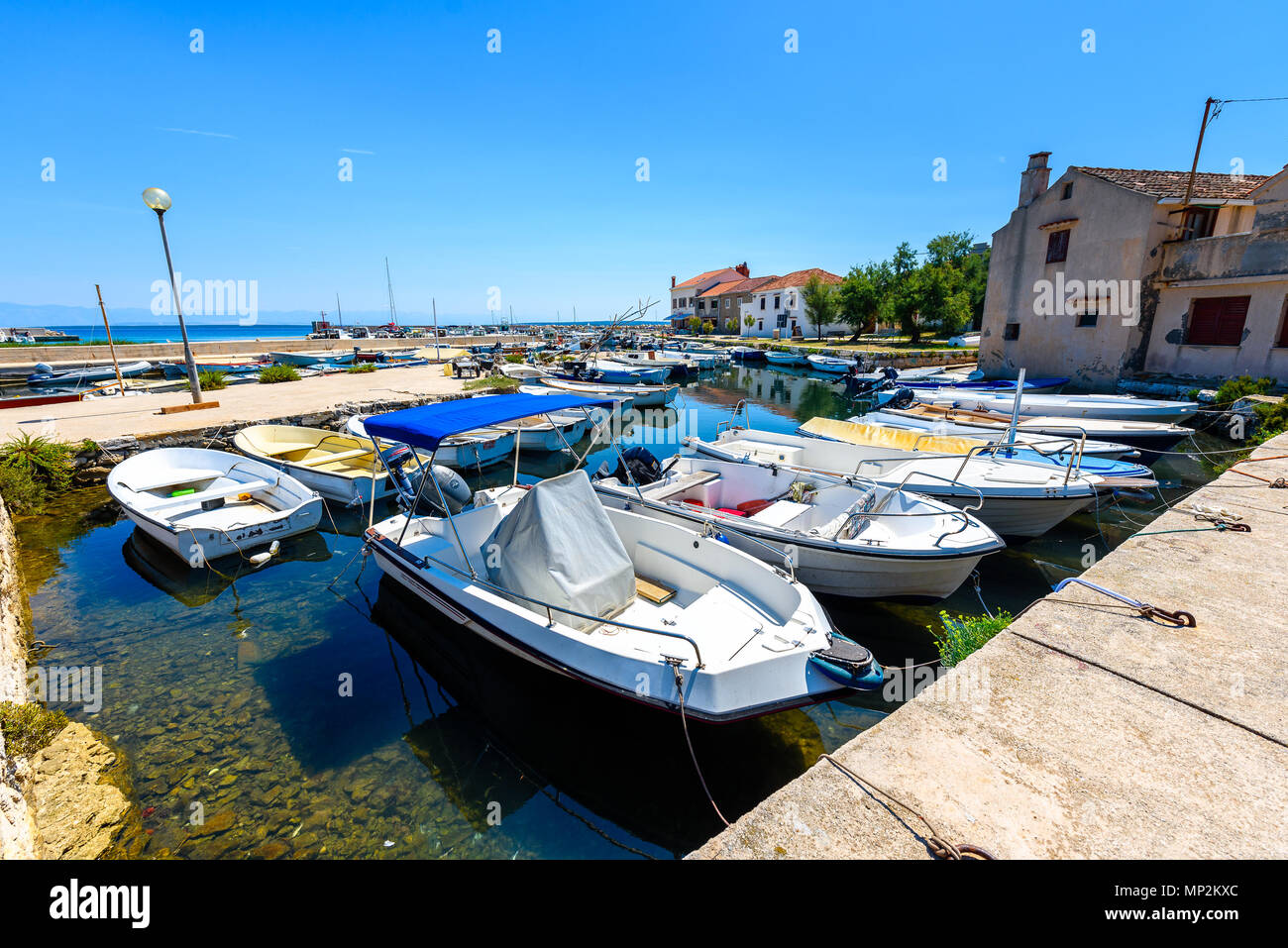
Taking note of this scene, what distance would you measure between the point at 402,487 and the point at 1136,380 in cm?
2758

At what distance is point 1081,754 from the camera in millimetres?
2828

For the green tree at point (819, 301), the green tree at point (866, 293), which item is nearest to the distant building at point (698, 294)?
the green tree at point (819, 301)

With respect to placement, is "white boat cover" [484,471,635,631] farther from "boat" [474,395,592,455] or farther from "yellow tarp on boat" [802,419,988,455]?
"boat" [474,395,592,455]

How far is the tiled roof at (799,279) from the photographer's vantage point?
5912cm

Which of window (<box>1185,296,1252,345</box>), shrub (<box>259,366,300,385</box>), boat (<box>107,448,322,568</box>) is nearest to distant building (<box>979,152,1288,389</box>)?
window (<box>1185,296,1252,345</box>)

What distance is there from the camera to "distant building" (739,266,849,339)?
5903 centimetres

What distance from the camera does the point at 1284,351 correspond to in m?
17.5

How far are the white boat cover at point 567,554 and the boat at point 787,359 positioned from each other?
38.4 meters

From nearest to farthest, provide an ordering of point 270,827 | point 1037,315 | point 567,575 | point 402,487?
point 270,827 → point 567,575 → point 402,487 → point 1037,315

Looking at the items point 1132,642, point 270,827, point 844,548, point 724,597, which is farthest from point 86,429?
point 1132,642

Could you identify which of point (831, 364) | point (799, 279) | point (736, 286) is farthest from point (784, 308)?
point (831, 364)

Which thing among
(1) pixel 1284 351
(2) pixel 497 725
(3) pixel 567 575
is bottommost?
(2) pixel 497 725
